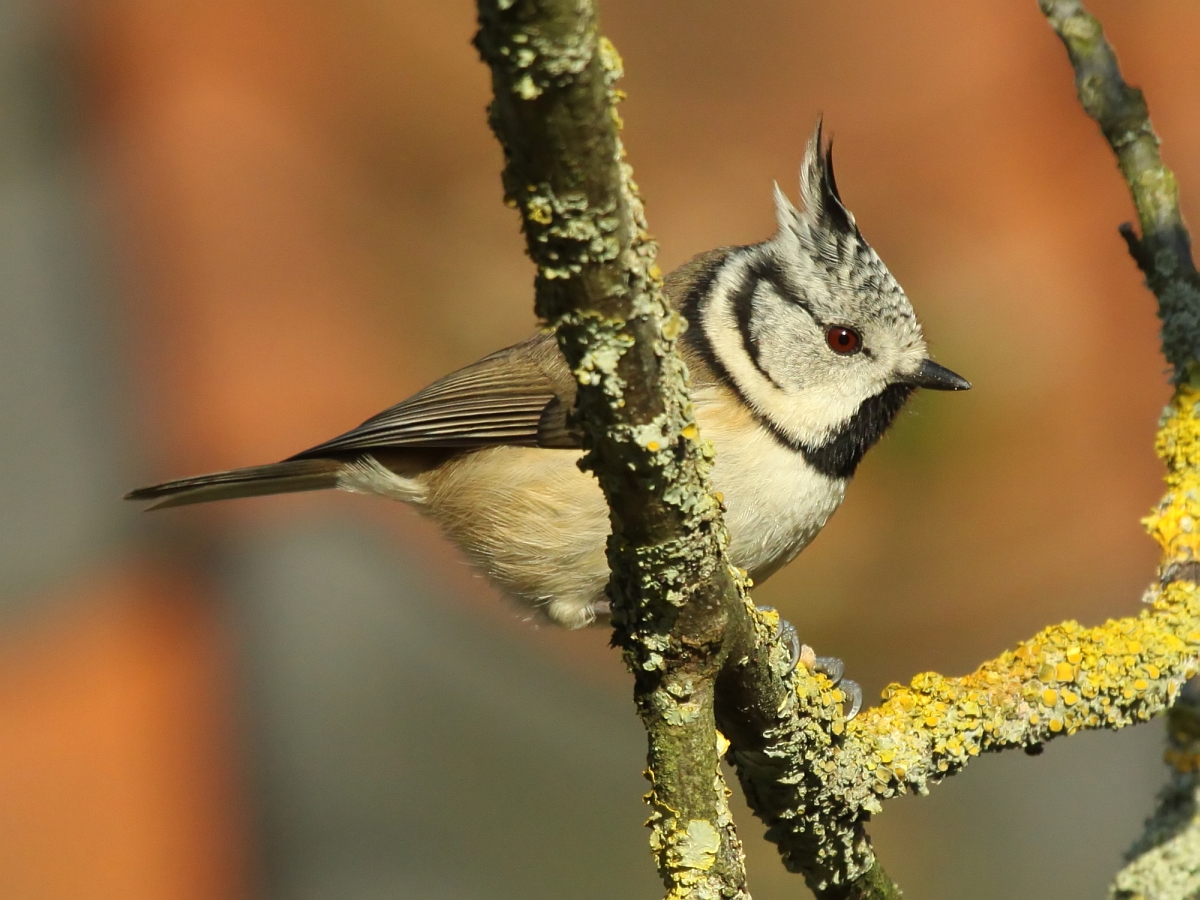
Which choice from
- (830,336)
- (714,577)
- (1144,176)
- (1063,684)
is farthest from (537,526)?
(1144,176)

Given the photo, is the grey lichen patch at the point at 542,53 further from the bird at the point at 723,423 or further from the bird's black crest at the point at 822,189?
the bird's black crest at the point at 822,189

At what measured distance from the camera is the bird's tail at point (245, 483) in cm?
289

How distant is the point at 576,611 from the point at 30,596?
6.15ft

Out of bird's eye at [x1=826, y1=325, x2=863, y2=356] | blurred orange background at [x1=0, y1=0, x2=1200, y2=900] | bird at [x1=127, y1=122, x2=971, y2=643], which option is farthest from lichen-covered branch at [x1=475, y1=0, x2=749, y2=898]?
blurred orange background at [x1=0, y1=0, x2=1200, y2=900]

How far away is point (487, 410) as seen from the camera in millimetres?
2783

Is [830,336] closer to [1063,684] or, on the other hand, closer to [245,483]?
[1063,684]

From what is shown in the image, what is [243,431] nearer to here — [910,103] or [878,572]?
[878,572]

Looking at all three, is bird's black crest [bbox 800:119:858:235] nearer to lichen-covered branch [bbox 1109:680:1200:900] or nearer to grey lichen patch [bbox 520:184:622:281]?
lichen-covered branch [bbox 1109:680:1200:900]

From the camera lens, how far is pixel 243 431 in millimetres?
3650

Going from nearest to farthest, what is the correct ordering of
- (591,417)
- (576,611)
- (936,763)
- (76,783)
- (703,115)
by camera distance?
(591,417) → (936,763) → (576,611) → (76,783) → (703,115)

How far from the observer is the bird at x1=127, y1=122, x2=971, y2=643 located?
2.48m

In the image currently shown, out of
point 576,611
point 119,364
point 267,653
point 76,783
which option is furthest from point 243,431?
point 576,611

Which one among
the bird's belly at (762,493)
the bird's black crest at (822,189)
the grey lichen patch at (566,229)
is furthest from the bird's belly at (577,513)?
the grey lichen patch at (566,229)

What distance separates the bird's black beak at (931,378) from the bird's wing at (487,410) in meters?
0.76
